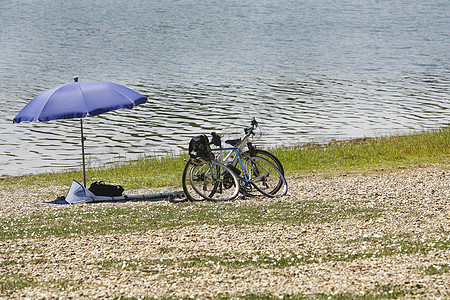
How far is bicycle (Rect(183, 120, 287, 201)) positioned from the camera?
1230 cm

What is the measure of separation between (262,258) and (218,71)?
3803 cm

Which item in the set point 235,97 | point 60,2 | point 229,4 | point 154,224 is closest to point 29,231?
point 154,224

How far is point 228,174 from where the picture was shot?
12547 mm

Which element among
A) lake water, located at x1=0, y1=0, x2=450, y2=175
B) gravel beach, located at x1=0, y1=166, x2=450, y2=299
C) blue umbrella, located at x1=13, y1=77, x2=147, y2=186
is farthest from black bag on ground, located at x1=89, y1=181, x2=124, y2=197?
lake water, located at x1=0, y1=0, x2=450, y2=175

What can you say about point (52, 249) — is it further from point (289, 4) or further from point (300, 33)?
point (289, 4)

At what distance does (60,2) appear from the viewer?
353 ft

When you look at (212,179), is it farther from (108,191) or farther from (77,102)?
(77,102)

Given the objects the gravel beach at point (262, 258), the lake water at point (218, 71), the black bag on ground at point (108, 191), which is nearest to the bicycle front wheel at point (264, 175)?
the gravel beach at point (262, 258)

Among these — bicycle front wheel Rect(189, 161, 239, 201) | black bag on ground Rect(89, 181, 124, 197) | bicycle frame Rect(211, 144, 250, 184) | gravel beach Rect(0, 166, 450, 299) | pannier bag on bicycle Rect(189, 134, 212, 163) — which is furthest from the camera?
black bag on ground Rect(89, 181, 124, 197)

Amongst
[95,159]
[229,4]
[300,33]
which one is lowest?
[95,159]

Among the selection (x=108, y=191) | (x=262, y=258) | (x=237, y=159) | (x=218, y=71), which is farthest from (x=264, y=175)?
(x=218, y=71)

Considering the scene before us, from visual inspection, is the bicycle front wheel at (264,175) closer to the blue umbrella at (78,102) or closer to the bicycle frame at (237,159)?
the bicycle frame at (237,159)

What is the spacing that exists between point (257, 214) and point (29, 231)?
409cm

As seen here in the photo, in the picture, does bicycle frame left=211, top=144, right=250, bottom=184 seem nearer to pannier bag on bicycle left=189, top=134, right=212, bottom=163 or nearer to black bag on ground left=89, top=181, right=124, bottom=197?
pannier bag on bicycle left=189, top=134, right=212, bottom=163
